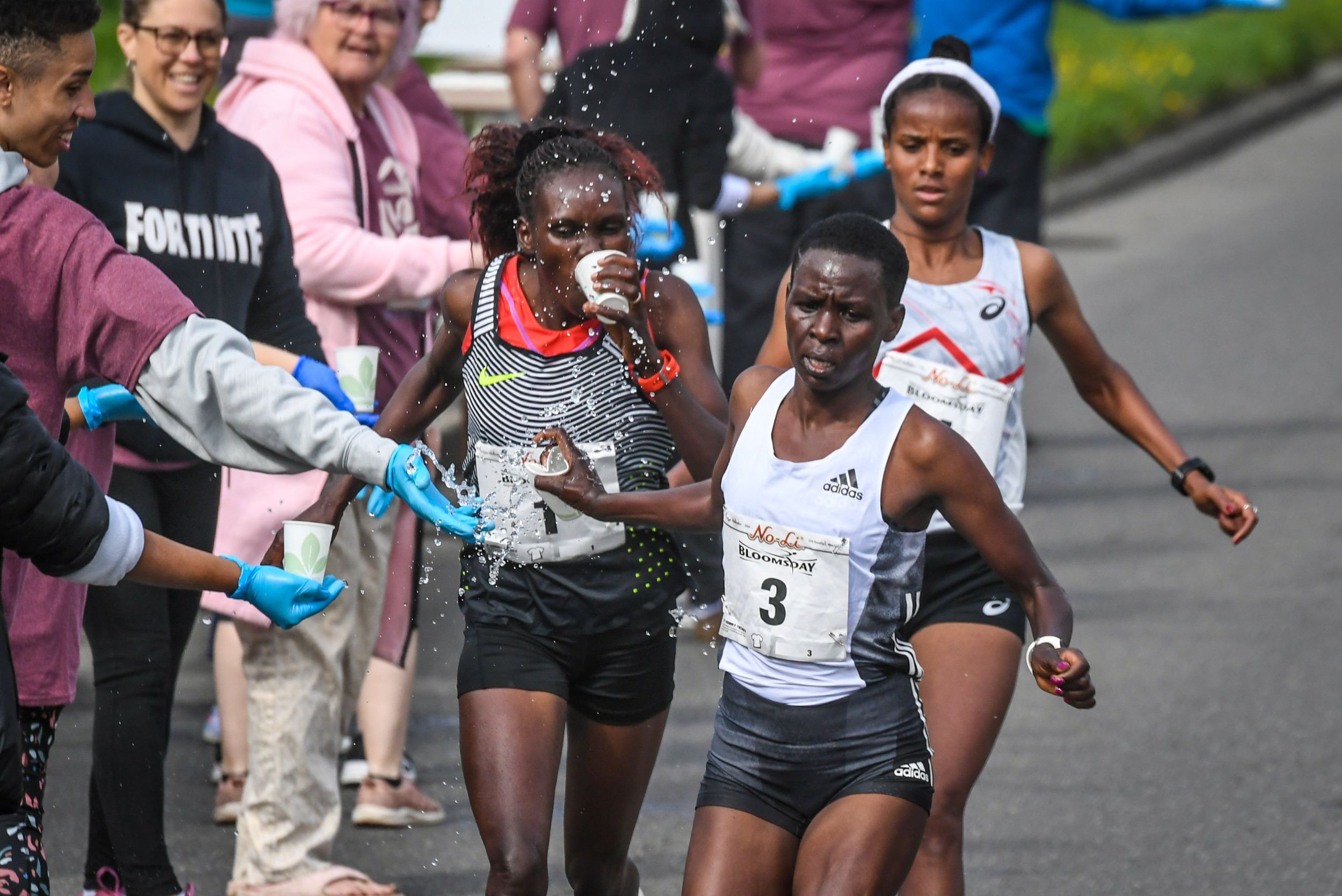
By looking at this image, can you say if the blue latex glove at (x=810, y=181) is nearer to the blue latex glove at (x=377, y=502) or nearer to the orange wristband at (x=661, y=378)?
the blue latex glove at (x=377, y=502)

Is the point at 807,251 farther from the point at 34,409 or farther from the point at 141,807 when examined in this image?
the point at 141,807

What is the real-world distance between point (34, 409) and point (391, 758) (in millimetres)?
2347

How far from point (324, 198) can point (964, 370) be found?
6.08ft

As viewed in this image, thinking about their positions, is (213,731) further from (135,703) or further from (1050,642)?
(1050,642)

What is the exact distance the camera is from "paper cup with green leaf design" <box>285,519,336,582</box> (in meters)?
3.73

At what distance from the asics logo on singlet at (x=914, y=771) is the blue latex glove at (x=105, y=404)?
62.2 inches

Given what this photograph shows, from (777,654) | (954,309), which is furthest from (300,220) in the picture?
(777,654)

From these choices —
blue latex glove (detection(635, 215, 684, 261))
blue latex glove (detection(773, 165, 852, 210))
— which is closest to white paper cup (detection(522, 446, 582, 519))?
blue latex glove (detection(635, 215, 684, 261))

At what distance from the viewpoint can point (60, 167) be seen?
4.68 meters

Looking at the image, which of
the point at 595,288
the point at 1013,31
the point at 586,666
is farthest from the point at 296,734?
the point at 1013,31

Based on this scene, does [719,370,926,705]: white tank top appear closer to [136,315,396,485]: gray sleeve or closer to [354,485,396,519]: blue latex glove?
[136,315,396,485]: gray sleeve

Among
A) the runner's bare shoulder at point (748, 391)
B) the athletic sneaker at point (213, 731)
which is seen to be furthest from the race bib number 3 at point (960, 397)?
the athletic sneaker at point (213, 731)

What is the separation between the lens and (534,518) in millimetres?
4074

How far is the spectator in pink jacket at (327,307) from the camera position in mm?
4957
